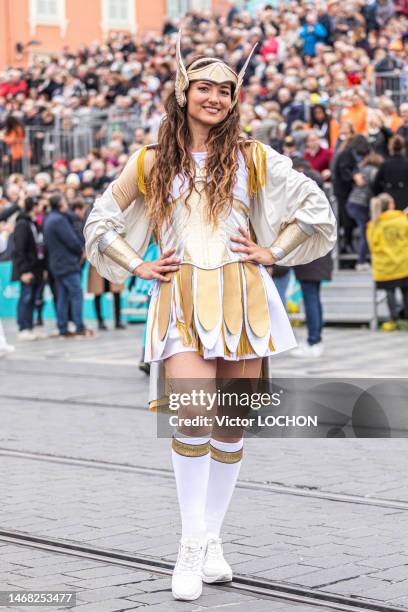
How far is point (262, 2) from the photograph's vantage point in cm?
3047

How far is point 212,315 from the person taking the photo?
4766mm

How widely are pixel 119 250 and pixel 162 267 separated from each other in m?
0.23

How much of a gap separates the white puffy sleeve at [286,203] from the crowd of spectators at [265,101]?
8.81 m

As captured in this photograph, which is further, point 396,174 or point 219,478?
point 396,174

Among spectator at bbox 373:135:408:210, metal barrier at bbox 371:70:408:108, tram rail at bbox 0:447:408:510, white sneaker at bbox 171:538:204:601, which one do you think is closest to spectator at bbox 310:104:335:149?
metal barrier at bbox 371:70:408:108

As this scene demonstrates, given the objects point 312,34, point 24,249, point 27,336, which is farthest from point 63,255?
point 312,34

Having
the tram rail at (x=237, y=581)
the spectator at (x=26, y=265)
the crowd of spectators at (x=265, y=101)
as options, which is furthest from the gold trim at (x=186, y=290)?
the spectator at (x=26, y=265)

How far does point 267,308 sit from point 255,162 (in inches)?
22.3

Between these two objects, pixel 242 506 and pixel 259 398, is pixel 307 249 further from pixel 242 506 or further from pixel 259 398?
pixel 242 506

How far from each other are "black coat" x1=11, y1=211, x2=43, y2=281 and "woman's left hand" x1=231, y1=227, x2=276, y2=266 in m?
11.9

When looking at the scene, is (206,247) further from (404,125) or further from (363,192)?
(404,125)

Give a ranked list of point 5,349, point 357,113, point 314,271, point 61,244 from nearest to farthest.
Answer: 1. point 314,271
2. point 5,349
3. point 61,244
4. point 357,113

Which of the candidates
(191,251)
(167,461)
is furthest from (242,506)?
(191,251)

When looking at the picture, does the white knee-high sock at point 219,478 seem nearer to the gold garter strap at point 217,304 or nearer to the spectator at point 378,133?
the gold garter strap at point 217,304
